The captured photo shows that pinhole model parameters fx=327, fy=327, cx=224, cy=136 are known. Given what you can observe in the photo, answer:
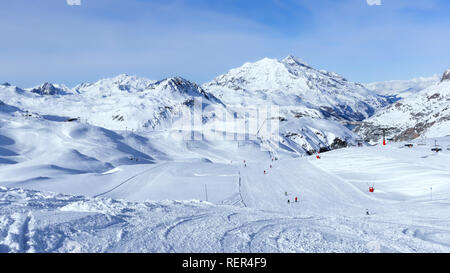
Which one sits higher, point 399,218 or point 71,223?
point 71,223

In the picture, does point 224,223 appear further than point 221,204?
No

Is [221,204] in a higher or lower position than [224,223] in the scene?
lower

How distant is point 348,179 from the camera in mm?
46844

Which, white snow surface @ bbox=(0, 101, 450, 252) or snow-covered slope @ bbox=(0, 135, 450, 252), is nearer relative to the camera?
snow-covered slope @ bbox=(0, 135, 450, 252)

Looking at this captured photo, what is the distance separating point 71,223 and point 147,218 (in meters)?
3.76

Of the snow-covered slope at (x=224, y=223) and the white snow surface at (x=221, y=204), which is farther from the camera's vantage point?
the white snow surface at (x=221, y=204)

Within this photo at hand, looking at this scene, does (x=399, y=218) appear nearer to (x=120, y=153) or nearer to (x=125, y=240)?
(x=125, y=240)

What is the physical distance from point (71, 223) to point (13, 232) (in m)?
2.27

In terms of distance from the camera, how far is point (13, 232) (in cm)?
1213
